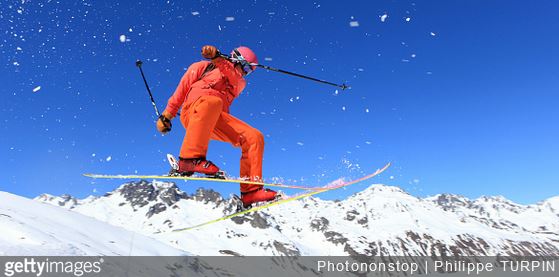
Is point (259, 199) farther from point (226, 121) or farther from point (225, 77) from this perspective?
point (225, 77)

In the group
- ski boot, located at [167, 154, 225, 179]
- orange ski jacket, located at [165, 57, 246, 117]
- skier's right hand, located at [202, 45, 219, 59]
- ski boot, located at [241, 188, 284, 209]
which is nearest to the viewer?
skier's right hand, located at [202, 45, 219, 59]

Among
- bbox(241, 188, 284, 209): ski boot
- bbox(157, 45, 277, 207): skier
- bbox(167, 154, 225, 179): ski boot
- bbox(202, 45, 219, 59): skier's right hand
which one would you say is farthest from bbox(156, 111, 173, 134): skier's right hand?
bbox(241, 188, 284, 209): ski boot

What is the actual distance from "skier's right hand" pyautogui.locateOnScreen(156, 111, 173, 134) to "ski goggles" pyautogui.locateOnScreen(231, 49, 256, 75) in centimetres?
149

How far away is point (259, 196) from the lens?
23.7 ft

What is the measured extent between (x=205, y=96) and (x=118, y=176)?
8.67ft

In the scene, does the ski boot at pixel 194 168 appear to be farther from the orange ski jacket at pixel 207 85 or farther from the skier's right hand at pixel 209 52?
the skier's right hand at pixel 209 52

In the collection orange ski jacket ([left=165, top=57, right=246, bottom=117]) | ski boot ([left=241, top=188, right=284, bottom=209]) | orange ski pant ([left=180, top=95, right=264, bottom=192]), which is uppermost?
orange ski jacket ([left=165, top=57, right=246, bottom=117])

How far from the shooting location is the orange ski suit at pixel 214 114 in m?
6.64

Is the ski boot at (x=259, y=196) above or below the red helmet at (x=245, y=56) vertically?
below

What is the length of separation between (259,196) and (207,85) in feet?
6.63

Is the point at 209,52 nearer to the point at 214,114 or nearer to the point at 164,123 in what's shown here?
the point at 214,114

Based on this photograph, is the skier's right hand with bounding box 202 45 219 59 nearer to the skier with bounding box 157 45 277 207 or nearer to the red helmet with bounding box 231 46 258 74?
the skier with bounding box 157 45 277 207

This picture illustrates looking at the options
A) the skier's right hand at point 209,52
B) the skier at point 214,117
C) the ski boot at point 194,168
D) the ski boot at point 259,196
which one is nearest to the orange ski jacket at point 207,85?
the skier at point 214,117

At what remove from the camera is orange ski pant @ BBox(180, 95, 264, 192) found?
6.61 metres
